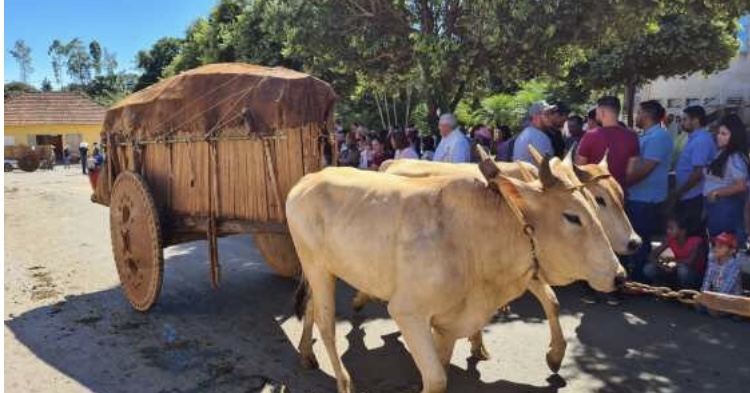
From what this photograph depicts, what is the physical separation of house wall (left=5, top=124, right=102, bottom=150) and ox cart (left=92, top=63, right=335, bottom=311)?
39.0m

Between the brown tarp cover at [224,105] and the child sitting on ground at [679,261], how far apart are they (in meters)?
3.59

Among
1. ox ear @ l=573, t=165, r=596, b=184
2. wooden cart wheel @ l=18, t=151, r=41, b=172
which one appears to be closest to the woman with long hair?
ox ear @ l=573, t=165, r=596, b=184

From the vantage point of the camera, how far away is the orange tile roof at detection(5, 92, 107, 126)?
42688mm

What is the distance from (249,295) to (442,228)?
3754mm

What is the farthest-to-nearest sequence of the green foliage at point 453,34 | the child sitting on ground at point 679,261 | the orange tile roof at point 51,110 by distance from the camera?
1. the orange tile roof at point 51,110
2. the green foliage at point 453,34
3. the child sitting on ground at point 679,261

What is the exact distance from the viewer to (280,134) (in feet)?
18.3

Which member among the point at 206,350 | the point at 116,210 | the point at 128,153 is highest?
the point at 128,153

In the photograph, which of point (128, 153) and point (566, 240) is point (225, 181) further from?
point (566, 240)

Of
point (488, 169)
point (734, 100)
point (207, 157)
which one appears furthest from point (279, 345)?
point (734, 100)

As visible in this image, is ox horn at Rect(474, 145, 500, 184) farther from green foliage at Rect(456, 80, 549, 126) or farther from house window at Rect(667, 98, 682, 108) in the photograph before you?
house window at Rect(667, 98, 682, 108)

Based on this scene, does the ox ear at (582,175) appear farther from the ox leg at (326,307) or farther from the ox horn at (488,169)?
the ox leg at (326,307)

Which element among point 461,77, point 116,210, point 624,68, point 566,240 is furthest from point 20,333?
point 624,68

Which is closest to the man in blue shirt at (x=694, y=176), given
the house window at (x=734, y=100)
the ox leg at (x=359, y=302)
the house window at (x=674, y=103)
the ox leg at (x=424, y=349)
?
the ox leg at (x=359, y=302)

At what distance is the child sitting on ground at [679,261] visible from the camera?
6.34 m
